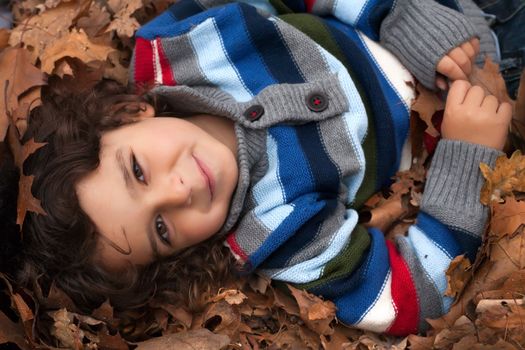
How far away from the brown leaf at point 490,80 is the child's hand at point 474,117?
8 cm

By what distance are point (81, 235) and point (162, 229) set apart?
32 cm

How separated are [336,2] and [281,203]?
3.43ft

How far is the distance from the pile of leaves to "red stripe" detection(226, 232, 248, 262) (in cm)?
17

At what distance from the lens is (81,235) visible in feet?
8.19

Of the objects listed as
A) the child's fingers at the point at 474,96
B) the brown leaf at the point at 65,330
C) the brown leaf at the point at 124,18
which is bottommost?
the brown leaf at the point at 65,330

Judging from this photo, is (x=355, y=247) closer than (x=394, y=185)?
Yes

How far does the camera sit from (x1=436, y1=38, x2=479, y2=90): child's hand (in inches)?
111

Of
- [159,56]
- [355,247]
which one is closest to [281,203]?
[355,247]

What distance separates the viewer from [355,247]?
8.66 ft

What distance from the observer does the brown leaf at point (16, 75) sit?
9.27ft

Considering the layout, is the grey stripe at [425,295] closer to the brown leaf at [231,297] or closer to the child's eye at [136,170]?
the brown leaf at [231,297]

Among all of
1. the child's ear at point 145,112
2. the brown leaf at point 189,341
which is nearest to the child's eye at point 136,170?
the child's ear at point 145,112

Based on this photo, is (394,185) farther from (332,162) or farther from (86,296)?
(86,296)

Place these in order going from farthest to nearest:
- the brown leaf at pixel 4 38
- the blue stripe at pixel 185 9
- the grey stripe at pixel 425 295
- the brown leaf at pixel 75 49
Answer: the brown leaf at pixel 4 38 → the brown leaf at pixel 75 49 → the blue stripe at pixel 185 9 → the grey stripe at pixel 425 295
